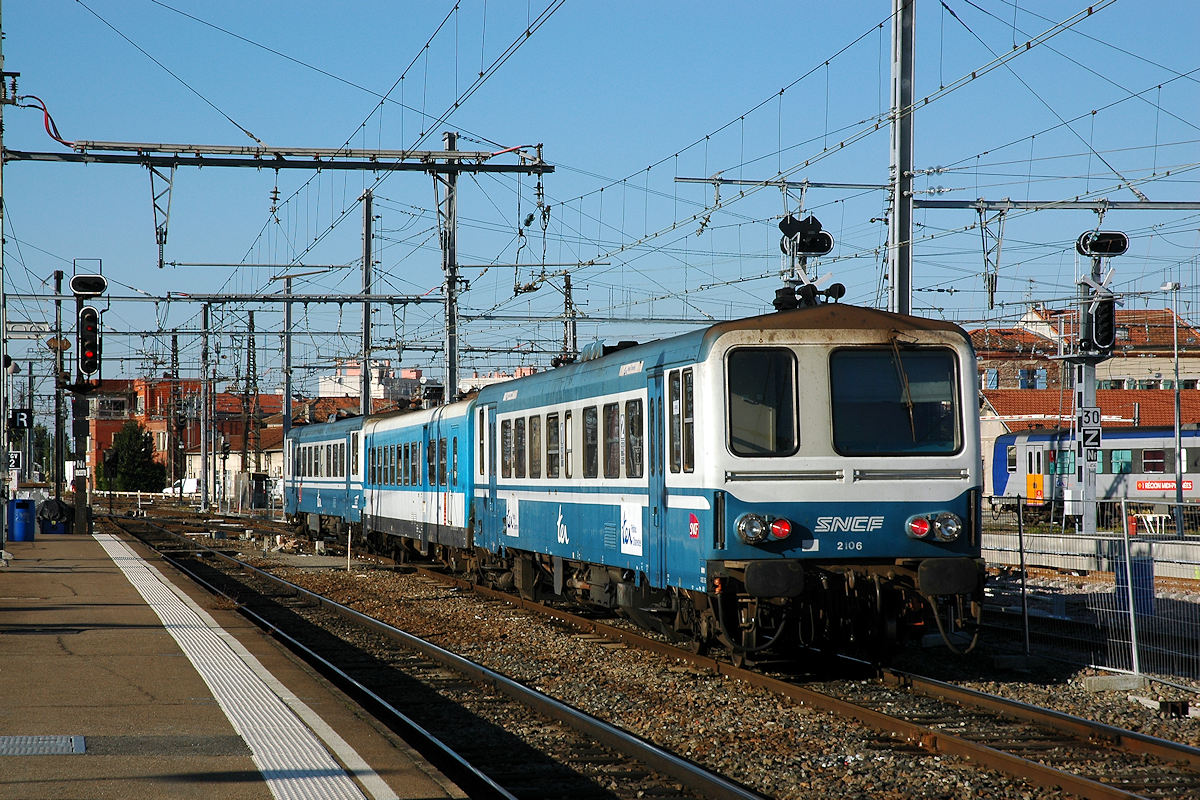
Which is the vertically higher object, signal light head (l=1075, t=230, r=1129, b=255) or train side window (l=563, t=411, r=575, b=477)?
signal light head (l=1075, t=230, r=1129, b=255)

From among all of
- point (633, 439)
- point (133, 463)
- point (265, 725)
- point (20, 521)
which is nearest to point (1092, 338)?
point (633, 439)

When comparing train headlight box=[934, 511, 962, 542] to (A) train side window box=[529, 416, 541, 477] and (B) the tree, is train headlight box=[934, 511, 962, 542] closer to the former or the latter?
(A) train side window box=[529, 416, 541, 477]

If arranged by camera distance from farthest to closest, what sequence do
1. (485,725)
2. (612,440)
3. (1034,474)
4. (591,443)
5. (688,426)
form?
(1034,474)
(591,443)
(612,440)
(688,426)
(485,725)

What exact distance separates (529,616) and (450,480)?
16.7ft

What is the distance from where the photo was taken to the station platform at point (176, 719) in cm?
690

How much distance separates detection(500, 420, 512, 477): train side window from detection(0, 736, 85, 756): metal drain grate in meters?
9.83

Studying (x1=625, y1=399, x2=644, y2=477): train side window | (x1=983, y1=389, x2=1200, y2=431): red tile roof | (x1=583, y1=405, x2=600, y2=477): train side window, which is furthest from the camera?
(x1=983, y1=389, x2=1200, y2=431): red tile roof

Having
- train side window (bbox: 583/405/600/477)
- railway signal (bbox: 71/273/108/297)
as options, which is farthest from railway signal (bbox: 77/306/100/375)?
train side window (bbox: 583/405/600/477)

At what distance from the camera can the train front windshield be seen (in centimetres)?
1095

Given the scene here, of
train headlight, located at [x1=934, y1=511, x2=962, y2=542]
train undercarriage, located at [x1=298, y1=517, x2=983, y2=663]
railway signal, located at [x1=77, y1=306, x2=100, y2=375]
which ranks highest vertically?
railway signal, located at [x1=77, y1=306, x2=100, y2=375]

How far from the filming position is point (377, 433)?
94.0 ft

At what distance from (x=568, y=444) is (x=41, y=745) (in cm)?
775

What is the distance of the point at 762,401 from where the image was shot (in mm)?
10945

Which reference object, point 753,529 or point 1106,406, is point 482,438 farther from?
point 1106,406
